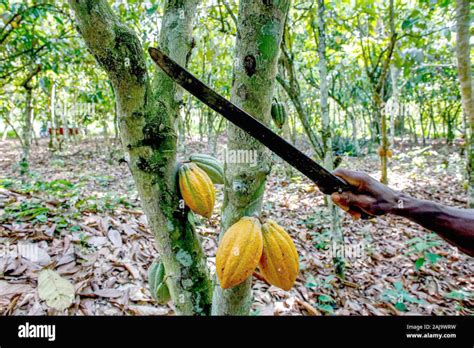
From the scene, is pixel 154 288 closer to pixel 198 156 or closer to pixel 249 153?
pixel 198 156

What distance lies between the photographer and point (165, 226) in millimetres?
775

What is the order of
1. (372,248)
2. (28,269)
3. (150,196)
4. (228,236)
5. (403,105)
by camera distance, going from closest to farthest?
(228,236)
(150,196)
(28,269)
(372,248)
(403,105)

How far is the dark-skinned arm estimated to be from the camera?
743mm

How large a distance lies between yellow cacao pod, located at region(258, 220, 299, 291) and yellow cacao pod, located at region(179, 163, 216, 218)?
0.55 feet

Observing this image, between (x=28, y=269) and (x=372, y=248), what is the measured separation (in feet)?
7.70

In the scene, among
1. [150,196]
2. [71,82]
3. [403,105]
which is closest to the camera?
[150,196]

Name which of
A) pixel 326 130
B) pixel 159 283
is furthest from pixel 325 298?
pixel 159 283

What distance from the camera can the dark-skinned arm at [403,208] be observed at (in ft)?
2.44

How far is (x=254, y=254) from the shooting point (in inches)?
24.7

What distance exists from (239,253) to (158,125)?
13.6 inches

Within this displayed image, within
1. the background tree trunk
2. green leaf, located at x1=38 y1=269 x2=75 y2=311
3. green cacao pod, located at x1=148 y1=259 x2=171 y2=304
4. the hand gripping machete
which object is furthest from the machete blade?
the background tree trunk
